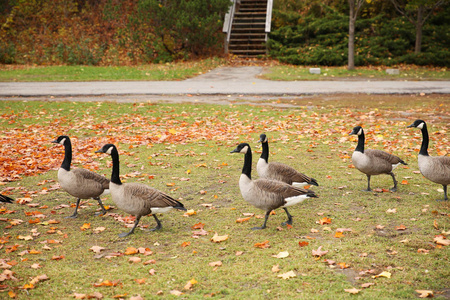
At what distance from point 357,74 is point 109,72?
1234 centimetres

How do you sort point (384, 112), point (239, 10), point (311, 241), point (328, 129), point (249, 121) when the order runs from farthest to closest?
point (239, 10) → point (384, 112) → point (249, 121) → point (328, 129) → point (311, 241)

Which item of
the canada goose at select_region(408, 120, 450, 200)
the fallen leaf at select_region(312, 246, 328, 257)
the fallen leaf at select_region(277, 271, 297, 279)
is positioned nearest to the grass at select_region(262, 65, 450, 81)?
the canada goose at select_region(408, 120, 450, 200)

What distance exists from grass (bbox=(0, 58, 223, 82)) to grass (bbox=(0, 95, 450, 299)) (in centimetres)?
857

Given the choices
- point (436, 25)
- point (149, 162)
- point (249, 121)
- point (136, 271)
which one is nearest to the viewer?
point (136, 271)

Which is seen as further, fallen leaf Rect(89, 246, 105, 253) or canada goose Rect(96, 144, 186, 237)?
canada goose Rect(96, 144, 186, 237)

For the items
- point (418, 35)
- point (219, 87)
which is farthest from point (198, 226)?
point (418, 35)

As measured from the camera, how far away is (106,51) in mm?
28016

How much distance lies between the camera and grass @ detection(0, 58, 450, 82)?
65.8ft

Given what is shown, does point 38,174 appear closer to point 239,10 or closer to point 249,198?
point 249,198

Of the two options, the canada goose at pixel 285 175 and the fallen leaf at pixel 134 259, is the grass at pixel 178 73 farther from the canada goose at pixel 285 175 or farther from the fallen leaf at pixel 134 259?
the fallen leaf at pixel 134 259

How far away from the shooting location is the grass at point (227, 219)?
431cm

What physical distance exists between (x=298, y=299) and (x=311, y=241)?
4.34 ft

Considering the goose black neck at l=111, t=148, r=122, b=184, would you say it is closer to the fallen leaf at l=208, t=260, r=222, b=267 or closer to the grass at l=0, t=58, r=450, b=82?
the fallen leaf at l=208, t=260, r=222, b=267

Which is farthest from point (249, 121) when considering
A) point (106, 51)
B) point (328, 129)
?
point (106, 51)
